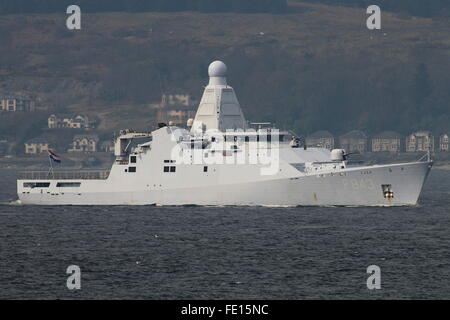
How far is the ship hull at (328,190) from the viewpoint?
75.1 m

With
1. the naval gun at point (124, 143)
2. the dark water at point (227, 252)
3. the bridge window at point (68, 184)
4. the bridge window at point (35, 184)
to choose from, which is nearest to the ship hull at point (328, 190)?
the dark water at point (227, 252)

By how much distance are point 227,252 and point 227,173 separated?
21.8 metres

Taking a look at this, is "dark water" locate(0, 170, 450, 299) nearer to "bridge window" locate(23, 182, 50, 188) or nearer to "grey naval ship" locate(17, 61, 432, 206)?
"grey naval ship" locate(17, 61, 432, 206)

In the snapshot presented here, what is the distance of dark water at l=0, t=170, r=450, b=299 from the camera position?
4597 cm

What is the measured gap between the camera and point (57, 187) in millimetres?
86938

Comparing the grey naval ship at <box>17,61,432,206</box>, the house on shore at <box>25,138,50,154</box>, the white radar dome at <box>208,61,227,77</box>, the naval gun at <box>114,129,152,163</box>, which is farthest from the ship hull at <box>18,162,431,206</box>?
the house on shore at <box>25,138,50,154</box>

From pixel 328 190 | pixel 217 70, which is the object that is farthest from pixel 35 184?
pixel 328 190

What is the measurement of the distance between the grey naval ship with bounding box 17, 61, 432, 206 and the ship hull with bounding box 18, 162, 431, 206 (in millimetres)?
70

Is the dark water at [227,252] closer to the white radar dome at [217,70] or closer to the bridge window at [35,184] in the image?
the bridge window at [35,184]

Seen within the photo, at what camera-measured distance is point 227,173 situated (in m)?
77.7

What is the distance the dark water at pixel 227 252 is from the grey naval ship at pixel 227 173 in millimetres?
1281
